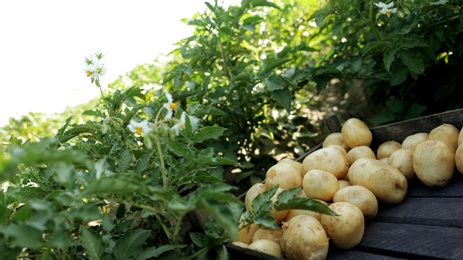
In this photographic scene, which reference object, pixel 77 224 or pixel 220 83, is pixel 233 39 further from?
pixel 77 224

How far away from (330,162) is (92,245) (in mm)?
845

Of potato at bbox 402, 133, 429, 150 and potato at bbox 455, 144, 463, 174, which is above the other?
potato at bbox 402, 133, 429, 150

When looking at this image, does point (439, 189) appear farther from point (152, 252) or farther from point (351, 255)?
point (152, 252)

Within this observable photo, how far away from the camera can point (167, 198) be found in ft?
3.07

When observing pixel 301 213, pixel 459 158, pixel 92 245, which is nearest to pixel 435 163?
pixel 459 158

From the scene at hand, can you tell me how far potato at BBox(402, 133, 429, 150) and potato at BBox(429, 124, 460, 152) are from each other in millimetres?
37

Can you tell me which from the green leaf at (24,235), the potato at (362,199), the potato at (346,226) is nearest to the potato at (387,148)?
the potato at (362,199)

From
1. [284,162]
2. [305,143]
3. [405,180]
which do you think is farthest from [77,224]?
[305,143]

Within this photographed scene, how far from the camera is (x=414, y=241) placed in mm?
1095

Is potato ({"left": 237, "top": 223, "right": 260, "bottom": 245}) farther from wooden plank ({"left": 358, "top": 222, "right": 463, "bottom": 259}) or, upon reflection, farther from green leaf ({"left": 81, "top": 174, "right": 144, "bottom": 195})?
green leaf ({"left": 81, "top": 174, "right": 144, "bottom": 195})

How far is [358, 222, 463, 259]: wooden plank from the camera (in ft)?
3.31

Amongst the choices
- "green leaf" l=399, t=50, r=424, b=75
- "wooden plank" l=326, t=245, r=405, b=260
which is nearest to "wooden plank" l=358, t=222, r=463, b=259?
"wooden plank" l=326, t=245, r=405, b=260

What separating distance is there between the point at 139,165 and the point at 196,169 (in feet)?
0.69

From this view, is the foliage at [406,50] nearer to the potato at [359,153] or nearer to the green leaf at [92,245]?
the potato at [359,153]
